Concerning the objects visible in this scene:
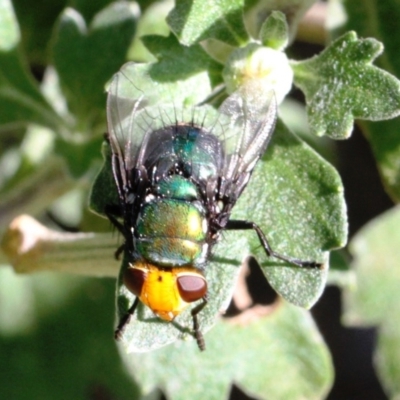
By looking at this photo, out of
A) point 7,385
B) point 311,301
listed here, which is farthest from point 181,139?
point 7,385

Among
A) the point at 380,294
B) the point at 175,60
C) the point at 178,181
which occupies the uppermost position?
the point at 175,60

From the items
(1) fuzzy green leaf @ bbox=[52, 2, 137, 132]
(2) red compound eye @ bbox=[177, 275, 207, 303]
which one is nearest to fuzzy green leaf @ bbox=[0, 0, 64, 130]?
(1) fuzzy green leaf @ bbox=[52, 2, 137, 132]

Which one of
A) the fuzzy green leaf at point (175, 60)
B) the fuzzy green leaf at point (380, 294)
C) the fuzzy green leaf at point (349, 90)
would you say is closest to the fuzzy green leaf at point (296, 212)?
the fuzzy green leaf at point (349, 90)

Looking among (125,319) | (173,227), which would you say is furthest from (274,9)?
(125,319)

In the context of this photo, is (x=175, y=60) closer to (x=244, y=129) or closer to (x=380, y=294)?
(x=244, y=129)

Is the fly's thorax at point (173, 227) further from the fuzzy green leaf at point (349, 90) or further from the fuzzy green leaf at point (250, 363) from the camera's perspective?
the fuzzy green leaf at point (250, 363)
